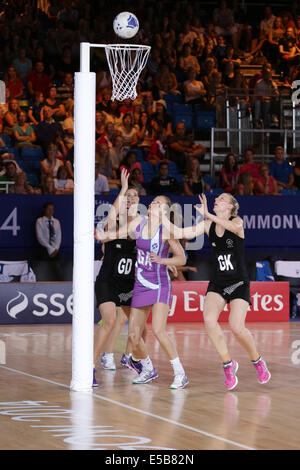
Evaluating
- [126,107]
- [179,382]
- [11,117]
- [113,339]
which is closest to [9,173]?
[11,117]

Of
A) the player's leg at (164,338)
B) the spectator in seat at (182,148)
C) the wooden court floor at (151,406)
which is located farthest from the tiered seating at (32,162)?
the player's leg at (164,338)

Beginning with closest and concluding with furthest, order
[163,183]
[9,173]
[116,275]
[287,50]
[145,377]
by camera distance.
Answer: [145,377], [116,275], [9,173], [163,183], [287,50]

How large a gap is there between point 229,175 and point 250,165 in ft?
2.01

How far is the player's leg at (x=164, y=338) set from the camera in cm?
1041

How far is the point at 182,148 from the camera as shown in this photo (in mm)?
21141

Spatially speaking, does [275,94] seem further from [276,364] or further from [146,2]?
[276,364]

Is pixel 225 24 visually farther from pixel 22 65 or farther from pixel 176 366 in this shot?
pixel 176 366

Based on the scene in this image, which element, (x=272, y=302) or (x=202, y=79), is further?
(x=202, y=79)

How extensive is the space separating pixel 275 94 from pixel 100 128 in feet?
15.7

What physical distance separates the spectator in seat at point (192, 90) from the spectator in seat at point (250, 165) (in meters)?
3.01

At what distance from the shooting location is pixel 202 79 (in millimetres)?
23656

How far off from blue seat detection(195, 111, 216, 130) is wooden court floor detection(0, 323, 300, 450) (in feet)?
31.0

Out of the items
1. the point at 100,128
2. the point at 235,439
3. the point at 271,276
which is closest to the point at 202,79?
the point at 100,128

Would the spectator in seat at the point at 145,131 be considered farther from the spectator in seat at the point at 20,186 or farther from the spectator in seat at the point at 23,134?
the spectator in seat at the point at 20,186
